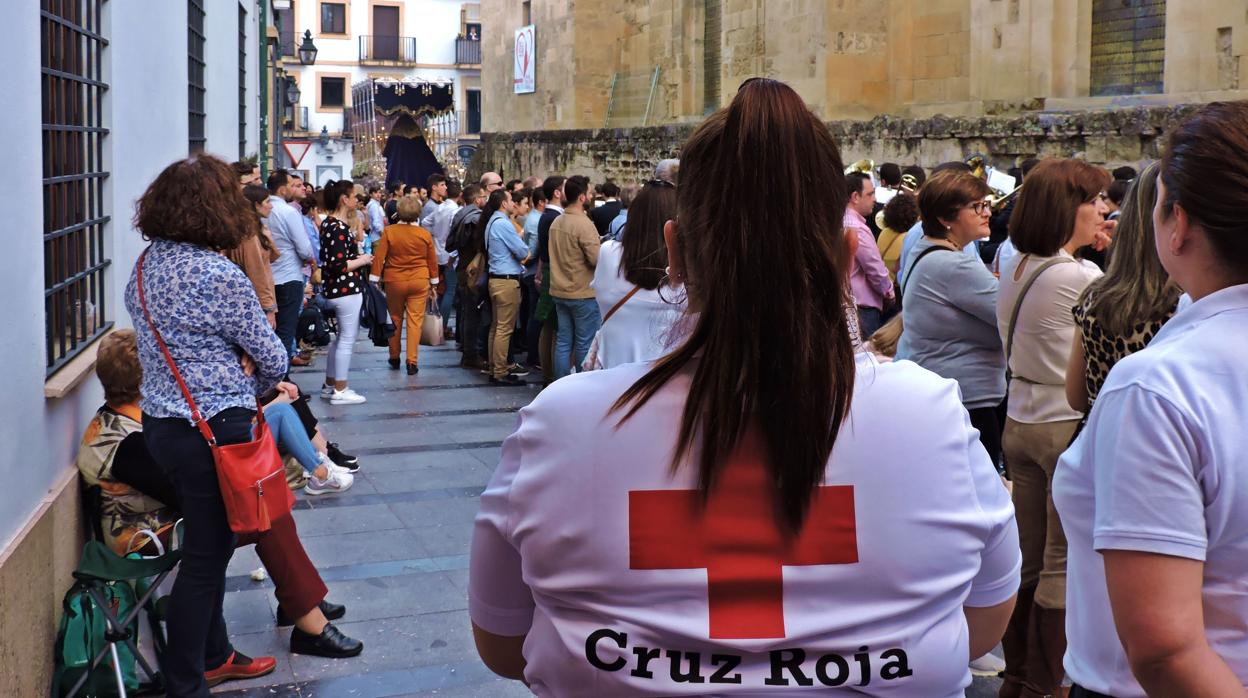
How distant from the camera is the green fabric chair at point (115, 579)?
4234mm

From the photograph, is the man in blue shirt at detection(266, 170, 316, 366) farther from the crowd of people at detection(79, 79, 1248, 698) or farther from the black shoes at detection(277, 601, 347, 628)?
the crowd of people at detection(79, 79, 1248, 698)

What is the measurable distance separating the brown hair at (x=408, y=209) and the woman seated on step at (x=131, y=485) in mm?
6838

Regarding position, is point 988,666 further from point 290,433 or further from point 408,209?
point 408,209

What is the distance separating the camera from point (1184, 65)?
14.3 m

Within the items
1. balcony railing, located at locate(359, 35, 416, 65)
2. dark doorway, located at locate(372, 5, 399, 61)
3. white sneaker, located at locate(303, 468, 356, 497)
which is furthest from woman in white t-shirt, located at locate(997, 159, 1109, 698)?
dark doorway, located at locate(372, 5, 399, 61)

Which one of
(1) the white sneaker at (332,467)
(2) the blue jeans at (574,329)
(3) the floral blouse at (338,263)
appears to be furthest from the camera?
(3) the floral blouse at (338,263)

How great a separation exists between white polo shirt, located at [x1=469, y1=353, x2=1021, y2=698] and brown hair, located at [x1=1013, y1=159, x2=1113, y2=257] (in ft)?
9.62

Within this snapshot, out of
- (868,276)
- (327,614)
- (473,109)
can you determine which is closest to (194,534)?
(327,614)

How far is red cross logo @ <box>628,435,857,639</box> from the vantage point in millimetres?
1616

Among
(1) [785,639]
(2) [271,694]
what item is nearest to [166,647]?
(2) [271,694]

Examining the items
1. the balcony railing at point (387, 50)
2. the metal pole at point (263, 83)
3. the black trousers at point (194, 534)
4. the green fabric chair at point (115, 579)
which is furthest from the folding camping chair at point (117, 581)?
the balcony railing at point (387, 50)

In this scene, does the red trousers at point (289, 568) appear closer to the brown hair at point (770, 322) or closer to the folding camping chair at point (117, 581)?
the folding camping chair at point (117, 581)

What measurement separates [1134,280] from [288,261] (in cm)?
744

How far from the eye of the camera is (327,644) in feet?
16.1
